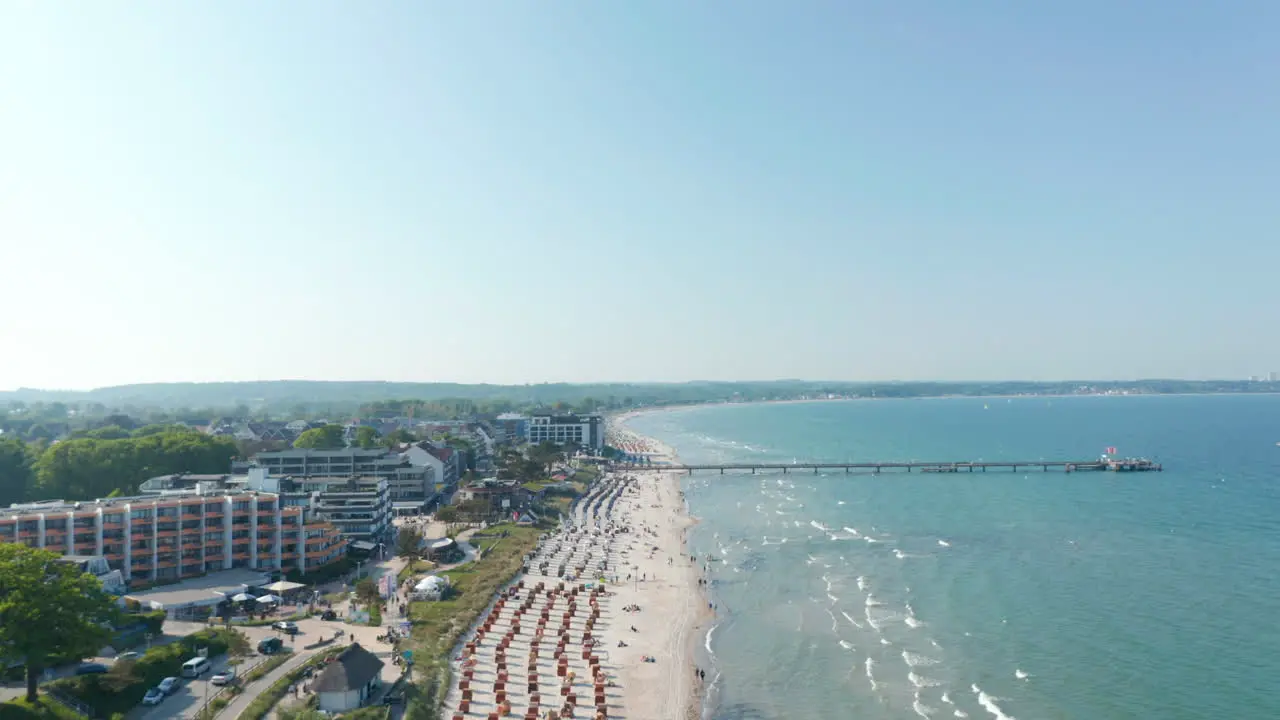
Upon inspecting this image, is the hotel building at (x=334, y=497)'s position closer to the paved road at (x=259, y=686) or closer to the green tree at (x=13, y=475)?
the green tree at (x=13, y=475)

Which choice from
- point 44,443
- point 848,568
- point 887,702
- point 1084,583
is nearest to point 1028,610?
point 1084,583

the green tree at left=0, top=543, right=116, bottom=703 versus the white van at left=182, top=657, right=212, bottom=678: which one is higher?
the green tree at left=0, top=543, right=116, bottom=703

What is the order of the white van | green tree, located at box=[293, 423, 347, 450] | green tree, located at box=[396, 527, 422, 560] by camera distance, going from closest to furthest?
the white van
green tree, located at box=[396, 527, 422, 560]
green tree, located at box=[293, 423, 347, 450]

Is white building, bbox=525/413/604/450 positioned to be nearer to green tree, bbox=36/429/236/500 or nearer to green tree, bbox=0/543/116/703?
green tree, bbox=36/429/236/500

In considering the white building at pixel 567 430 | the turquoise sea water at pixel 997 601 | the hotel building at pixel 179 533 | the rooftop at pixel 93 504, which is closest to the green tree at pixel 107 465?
the rooftop at pixel 93 504

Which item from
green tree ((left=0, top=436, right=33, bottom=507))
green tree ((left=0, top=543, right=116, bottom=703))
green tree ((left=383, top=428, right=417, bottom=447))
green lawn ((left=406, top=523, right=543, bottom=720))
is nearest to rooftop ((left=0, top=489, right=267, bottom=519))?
green lawn ((left=406, top=523, right=543, bottom=720))

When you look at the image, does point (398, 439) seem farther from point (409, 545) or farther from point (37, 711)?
point (37, 711)
